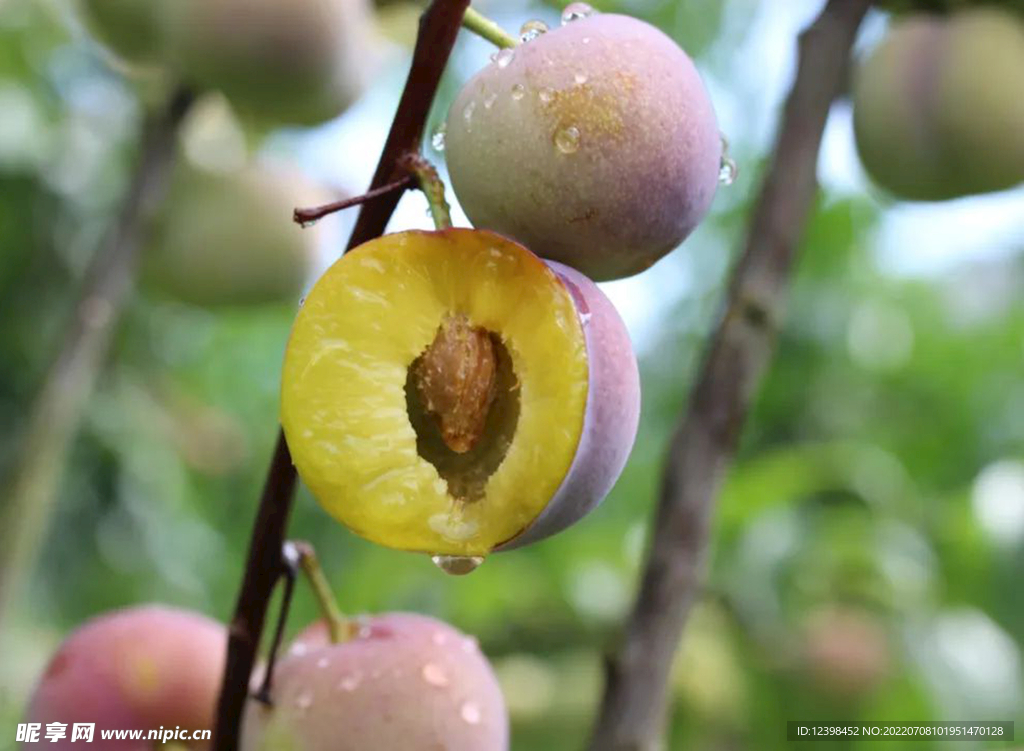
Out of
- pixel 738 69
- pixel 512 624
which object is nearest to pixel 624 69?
pixel 512 624

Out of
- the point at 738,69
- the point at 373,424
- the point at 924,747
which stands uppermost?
the point at 373,424

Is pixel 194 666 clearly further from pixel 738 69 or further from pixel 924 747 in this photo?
pixel 738 69

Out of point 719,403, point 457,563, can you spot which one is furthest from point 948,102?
A: point 457,563

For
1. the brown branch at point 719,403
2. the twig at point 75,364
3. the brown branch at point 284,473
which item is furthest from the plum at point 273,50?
the brown branch at point 284,473

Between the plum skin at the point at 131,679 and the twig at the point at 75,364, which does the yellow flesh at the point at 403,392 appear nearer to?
the plum skin at the point at 131,679

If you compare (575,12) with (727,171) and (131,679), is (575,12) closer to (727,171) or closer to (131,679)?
(727,171)
